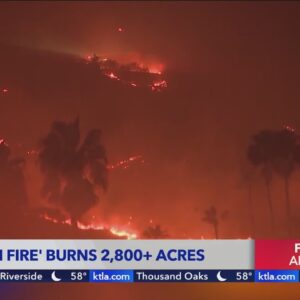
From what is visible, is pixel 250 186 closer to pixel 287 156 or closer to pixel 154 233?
pixel 287 156

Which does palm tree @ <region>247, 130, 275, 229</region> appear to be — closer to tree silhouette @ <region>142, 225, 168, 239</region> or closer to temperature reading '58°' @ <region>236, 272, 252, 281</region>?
temperature reading '58°' @ <region>236, 272, 252, 281</region>

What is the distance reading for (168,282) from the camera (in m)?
3.05

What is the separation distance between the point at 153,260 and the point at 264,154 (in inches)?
35.4

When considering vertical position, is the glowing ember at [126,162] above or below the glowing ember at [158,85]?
below

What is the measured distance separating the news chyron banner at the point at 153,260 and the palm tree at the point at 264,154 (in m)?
0.24

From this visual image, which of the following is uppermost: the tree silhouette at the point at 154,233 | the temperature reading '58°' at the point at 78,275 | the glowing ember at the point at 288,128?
the glowing ember at the point at 288,128

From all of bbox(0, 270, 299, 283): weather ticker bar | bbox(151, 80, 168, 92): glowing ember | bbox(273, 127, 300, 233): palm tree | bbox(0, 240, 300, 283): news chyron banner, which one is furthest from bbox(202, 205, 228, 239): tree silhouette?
bbox(151, 80, 168, 92): glowing ember

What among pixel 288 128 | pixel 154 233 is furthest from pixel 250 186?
pixel 154 233

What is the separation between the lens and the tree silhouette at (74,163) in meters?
3.03

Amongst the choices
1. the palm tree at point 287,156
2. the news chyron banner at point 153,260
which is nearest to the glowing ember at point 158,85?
the palm tree at point 287,156

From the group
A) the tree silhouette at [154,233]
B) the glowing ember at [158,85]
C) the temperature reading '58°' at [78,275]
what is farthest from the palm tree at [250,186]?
the temperature reading '58°' at [78,275]

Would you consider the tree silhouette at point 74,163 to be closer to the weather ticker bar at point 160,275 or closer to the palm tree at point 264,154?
the weather ticker bar at point 160,275

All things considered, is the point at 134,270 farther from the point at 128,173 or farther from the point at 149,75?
the point at 149,75

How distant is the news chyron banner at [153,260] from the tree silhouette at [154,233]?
3cm
